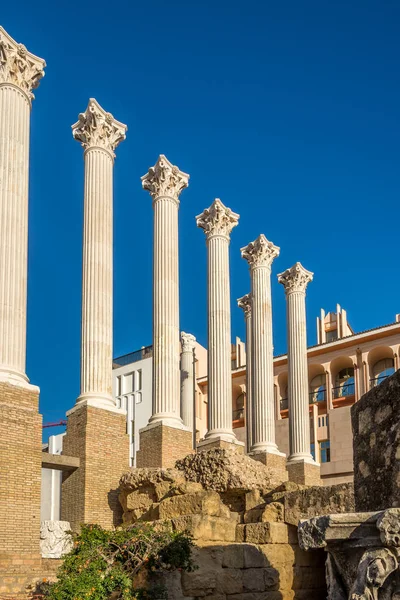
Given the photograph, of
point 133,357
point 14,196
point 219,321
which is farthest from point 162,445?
point 133,357

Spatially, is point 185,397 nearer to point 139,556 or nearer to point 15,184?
point 15,184

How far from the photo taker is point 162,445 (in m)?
25.4

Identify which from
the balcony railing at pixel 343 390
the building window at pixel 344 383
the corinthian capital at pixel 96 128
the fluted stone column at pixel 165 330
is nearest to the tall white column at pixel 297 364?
the fluted stone column at pixel 165 330

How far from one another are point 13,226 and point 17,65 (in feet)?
14.7

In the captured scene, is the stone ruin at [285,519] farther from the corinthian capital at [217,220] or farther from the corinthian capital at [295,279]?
the corinthian capital at [295,279]

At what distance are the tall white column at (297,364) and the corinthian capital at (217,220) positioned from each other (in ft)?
19.0

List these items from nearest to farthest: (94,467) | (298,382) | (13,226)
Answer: (13,226) < (94,467) < (298,382)

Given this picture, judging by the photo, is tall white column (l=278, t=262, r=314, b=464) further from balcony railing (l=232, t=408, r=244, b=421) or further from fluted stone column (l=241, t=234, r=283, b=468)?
balcony railing (l=232, t=408, r=244, b=421)

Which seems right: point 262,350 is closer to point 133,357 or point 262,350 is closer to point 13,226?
point 13,226

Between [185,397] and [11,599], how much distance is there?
25.4 m

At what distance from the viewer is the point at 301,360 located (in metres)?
36.0

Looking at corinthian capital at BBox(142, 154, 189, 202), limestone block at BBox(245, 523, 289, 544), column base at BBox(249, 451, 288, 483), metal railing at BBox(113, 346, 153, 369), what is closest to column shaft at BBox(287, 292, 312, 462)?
column base at BBox(249, 451, 288, 483)

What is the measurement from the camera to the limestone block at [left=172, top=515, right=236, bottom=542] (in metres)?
16.0

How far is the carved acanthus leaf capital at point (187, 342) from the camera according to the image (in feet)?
154
